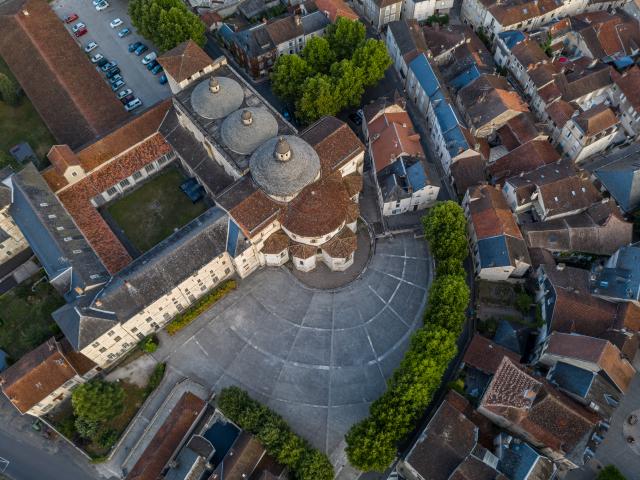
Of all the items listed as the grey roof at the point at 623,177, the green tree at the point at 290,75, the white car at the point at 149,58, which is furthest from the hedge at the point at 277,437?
Result: the white car at the point at 149,58

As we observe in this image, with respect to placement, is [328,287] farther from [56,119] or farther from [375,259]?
[56,119]

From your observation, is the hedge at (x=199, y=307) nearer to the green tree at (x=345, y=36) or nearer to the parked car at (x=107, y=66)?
the green tree at (x=345, y=36)

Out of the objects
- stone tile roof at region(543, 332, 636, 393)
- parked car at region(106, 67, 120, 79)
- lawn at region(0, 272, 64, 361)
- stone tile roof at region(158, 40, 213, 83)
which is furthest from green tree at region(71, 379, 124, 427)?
parked car at region(106, 67, 120, 79)

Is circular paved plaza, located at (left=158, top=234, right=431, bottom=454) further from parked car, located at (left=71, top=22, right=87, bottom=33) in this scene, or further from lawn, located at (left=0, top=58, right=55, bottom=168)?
parked car, located at (left=71, top=22, right=87, bottom=33)

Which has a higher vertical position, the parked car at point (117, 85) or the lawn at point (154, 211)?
the parked car at point (117, 85)

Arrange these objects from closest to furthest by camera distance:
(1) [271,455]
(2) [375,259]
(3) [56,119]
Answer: (1) [271,455]
(2) [375,259]
(3) [56,119]

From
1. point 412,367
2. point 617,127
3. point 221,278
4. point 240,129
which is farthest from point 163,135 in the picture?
point 617,127

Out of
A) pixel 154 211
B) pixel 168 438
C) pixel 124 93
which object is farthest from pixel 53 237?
pixel 124 93

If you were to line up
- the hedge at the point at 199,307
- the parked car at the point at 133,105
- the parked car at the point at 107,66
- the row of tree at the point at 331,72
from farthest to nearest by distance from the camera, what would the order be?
the parked car at the point at 107,66, the parked car at the point at 133,105, the row of tree at the point at 331,72, the hedge at the point at 199,307
